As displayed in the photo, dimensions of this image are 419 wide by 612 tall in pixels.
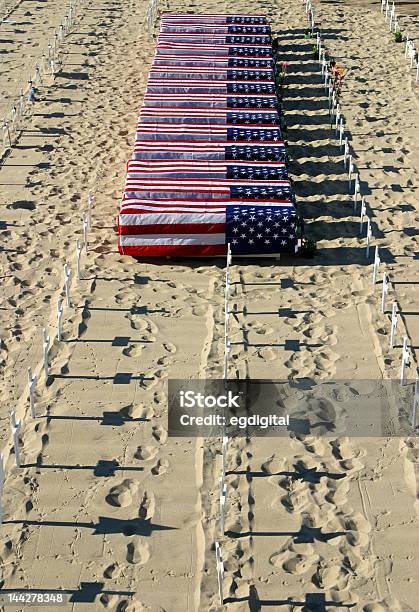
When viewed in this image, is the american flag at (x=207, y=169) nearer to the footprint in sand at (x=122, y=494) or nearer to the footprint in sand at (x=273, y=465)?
the footprint in sand at (x=273, y=465)

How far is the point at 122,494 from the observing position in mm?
13617

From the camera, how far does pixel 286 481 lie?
13.8 metres

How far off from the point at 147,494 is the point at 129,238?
7.05 meters

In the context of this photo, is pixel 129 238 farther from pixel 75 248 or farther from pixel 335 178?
pixel 335 178

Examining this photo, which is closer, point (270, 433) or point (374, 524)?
point (374, 524)

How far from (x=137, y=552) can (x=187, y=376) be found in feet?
13.0

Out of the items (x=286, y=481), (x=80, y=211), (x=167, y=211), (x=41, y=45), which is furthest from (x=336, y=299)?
(x=41, y=45)

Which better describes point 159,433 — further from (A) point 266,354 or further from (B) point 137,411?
(A) point 266,354

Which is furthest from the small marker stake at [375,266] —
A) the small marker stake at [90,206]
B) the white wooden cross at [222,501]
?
the white wooden cross at [222,501]

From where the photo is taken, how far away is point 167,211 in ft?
63.3

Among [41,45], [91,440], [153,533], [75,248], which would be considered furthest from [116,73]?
[153,533]

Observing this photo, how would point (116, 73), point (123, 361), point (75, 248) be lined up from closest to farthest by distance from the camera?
point (123, 361)
point (75, 248)
point (116, 73)

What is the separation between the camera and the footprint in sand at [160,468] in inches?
551

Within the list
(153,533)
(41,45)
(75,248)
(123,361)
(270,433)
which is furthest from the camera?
(41,45)
